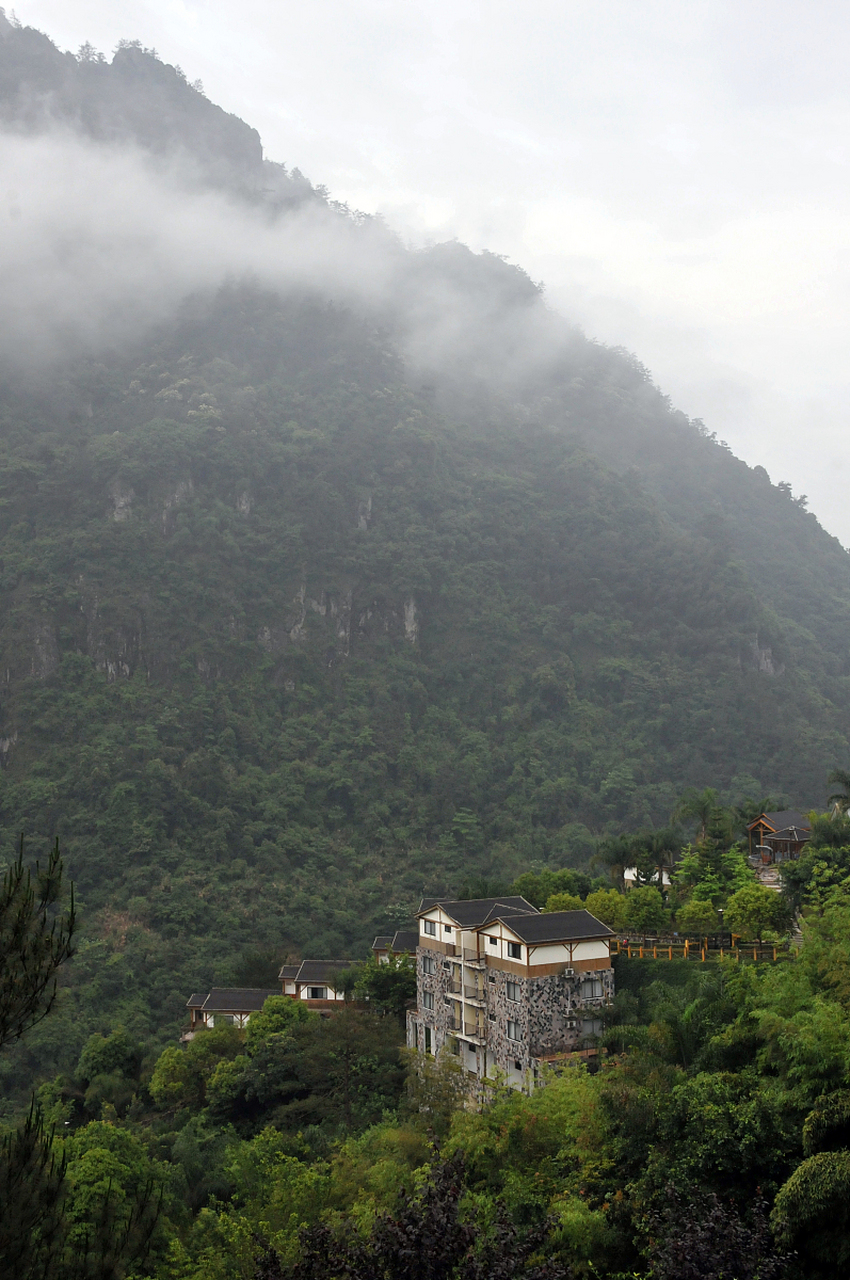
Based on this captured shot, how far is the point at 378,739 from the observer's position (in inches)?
2928

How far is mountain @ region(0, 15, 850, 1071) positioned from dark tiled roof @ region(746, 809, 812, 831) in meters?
21.0

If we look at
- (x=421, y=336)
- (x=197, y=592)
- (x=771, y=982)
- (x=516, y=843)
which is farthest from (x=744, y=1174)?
(x=421, y=336)

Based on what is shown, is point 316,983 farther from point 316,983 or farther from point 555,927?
point 555,927

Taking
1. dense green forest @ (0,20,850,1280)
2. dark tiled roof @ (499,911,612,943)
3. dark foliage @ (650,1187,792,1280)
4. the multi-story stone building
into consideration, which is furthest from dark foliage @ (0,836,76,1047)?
dark tiled roof @ (499,911,612,943)

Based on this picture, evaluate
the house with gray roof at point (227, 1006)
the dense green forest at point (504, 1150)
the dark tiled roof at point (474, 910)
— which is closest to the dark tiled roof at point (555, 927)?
the dark tiled roof at point (474, 910)

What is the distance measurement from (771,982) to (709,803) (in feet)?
63.8

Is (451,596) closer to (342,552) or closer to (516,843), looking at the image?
(342,552)

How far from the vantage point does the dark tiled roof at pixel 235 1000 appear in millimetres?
37250

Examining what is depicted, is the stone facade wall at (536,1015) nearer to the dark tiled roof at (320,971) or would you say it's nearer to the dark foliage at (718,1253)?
the dark tiled roof at (320,971)

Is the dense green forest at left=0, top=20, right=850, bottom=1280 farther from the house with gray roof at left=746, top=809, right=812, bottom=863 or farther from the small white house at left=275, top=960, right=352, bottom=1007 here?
the small white house at left=275, top=960, right=352, bottom=1007

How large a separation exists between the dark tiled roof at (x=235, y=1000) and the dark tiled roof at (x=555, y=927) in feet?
51.9

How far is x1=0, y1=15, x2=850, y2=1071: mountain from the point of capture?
58.6m

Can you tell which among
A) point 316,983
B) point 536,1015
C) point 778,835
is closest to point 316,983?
point 316,983

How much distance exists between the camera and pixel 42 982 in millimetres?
7809
